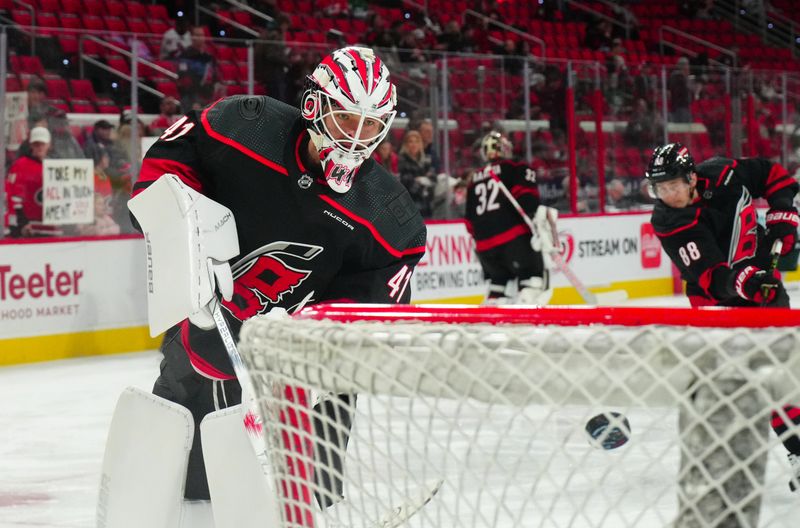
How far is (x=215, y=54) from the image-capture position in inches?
254

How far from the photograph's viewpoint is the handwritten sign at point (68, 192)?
5.92 m

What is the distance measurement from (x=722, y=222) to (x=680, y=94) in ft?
18.1

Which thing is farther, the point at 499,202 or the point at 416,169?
the point at 416,169

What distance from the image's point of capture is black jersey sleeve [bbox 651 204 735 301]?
3.62 m

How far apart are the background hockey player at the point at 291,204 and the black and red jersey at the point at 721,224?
138 centimetres

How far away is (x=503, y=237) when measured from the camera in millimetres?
6121

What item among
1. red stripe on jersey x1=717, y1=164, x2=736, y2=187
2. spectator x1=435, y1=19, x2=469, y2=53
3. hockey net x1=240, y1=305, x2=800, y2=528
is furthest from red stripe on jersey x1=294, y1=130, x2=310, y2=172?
spectator x1=435, y1=19, x2=469, y2=53

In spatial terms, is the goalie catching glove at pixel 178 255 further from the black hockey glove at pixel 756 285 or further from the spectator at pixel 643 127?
the spectator at pixel 643 127

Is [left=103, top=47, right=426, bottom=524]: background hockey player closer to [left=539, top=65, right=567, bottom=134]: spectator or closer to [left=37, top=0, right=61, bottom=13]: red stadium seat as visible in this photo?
[left=539, top=65, right=567, bottom=134]: spectator

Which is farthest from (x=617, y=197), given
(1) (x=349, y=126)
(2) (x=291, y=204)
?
(1) (x=349, y=126)

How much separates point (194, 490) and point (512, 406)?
173cm

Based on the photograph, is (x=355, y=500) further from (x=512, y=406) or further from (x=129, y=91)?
(x=129, y=91)

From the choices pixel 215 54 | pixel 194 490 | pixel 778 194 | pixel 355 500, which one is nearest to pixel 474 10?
pixel 215 54

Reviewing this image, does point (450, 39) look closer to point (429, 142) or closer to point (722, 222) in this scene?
point (429, 142)
